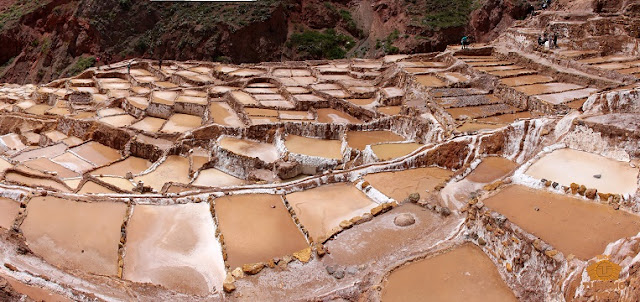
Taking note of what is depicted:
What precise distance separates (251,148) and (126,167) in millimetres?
4449

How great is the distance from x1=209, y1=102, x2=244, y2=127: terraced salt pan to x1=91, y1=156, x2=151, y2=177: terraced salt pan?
2996mm

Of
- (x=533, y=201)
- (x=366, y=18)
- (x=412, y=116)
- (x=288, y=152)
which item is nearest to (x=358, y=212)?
(x=533, y=201)

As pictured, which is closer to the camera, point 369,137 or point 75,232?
point 75,232

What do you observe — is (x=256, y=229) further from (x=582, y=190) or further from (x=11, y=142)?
(x=11, y=142)

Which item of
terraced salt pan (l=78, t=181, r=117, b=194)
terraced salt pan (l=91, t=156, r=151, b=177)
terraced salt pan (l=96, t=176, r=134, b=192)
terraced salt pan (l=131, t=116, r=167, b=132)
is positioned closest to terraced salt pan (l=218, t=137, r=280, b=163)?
terraced salt pan (l=91, t=156, r=151, b=177)

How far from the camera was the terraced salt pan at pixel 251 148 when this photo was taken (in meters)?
16.1

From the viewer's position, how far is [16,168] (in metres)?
14.0

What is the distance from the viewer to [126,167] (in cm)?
1698

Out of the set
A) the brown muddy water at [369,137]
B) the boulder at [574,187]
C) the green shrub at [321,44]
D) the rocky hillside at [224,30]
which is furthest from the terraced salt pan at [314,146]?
the green shrub at [321,44]

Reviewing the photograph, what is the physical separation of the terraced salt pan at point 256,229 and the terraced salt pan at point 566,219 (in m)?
3.61

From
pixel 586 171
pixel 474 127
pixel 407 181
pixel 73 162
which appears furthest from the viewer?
pixel 73 162

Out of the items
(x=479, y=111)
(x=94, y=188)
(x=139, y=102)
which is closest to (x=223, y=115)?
(x=139, y=102)

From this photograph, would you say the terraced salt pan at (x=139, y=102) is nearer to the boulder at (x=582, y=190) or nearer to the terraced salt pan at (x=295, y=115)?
the terraced salt pan at (x=295, y=115)

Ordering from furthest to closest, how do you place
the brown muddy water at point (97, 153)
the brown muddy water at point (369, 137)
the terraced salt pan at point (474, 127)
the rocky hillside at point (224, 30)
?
the rocky hillside at point (224, 30), the brown muddy water at point (97, 153), the brown muddy water at point (369, 137), the terraced salt pan at point (474, 127)
